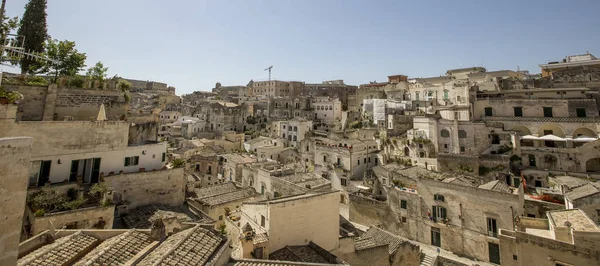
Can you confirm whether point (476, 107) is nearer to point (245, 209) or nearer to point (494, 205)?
point (494, 205)

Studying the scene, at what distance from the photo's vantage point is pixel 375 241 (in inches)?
680

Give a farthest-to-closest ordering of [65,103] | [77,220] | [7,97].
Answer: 1. [65,103]
2. [77,220]
3. [7,97]

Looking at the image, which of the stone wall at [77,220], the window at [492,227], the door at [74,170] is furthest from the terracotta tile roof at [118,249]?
the window at [492,227]

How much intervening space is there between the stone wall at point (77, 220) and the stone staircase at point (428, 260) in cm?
2093

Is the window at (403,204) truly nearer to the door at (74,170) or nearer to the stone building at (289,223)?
the stone building at (289,223)

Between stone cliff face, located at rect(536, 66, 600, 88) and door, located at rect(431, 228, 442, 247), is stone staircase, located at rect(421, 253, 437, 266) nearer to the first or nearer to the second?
door, located at rect(431, 228, 442, 247)

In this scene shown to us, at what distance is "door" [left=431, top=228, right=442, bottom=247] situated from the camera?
987 inches

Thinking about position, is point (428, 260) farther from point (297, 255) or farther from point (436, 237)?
point (297, 255)

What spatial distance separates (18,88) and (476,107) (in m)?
48.9

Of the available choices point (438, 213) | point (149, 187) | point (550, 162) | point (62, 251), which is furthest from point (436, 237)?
point (62, 251)

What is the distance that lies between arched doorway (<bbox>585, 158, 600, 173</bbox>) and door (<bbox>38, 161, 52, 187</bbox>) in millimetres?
45860

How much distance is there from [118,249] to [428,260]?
2141 centimetres

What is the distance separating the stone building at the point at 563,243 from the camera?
12.2m

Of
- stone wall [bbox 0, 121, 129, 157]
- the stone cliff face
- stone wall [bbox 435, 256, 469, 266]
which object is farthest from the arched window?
stone wall [bbox 0, 121, 129, 157]
